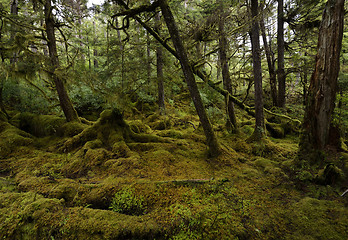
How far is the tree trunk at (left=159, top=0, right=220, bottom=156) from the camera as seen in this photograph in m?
4.35

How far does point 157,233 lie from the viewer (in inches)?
101

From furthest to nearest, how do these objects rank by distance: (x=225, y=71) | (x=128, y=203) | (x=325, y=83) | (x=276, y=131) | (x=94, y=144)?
(x=276, y=131) → (x=225, y=71) → (x=94, y=144) → (x=325, y=83) → (x=128, y=203)

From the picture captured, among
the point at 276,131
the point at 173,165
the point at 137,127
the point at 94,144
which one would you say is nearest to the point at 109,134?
the point at 94,144

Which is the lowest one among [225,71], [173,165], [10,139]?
[173,165]

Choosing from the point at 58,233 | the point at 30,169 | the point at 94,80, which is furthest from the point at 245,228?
the point at 94,80

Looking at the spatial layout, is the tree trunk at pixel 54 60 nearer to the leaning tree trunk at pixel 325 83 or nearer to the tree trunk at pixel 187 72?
the tree trunk at pixel 187 72

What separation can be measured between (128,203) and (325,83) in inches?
203

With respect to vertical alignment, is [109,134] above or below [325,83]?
below

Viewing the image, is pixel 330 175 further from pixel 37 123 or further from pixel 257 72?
pixel 37 123

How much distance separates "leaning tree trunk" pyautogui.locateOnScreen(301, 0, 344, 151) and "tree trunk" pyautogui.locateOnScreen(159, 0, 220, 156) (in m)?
2.46

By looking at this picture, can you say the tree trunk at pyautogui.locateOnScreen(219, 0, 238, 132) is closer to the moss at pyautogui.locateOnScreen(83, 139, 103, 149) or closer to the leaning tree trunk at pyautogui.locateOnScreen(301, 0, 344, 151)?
the leaning tree trunk at pyautogui.locateOnScreen(301, 0, 344, 151)

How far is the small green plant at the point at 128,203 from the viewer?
3133 mm

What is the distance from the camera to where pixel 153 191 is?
137 inches

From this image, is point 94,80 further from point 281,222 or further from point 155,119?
point 281,222
